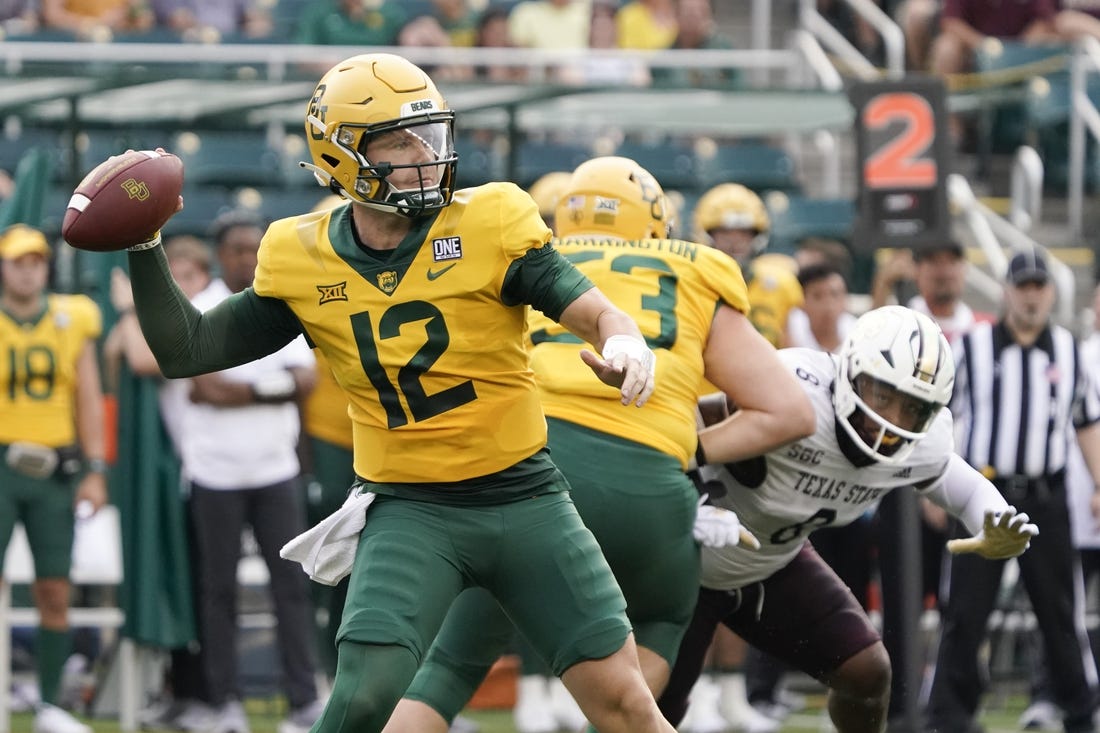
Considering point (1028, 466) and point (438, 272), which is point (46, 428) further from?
point (438, 272)

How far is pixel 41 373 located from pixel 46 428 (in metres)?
0.24

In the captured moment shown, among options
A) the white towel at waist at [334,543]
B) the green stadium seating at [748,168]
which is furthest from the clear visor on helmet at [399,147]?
the green stadium seating at [748,168]

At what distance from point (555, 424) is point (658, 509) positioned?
0.36 m

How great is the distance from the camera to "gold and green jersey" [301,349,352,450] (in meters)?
8.89

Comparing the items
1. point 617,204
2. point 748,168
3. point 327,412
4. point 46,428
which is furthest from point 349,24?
point 617,204

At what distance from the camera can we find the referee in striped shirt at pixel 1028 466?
8.51 m

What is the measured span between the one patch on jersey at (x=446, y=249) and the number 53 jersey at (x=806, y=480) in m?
1.45

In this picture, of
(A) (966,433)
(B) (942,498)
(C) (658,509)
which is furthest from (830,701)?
(A) (966,433)

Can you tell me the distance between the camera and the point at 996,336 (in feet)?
29.1

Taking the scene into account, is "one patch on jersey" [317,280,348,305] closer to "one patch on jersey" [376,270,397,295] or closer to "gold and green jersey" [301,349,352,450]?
"one patch on jersey" [376,270,397,295]

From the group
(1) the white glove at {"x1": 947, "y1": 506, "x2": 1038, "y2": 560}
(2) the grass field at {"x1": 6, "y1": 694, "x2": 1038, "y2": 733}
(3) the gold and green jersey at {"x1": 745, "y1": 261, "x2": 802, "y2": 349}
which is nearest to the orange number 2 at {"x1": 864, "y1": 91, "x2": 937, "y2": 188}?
(3) the gold and green jersey at {"x1": 745, "y1": 261, "x2": 802, "y2": 349}

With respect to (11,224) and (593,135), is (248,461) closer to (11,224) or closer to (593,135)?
(11,224)

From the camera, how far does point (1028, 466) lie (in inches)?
340

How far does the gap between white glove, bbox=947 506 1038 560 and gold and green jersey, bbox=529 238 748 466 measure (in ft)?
2.85
